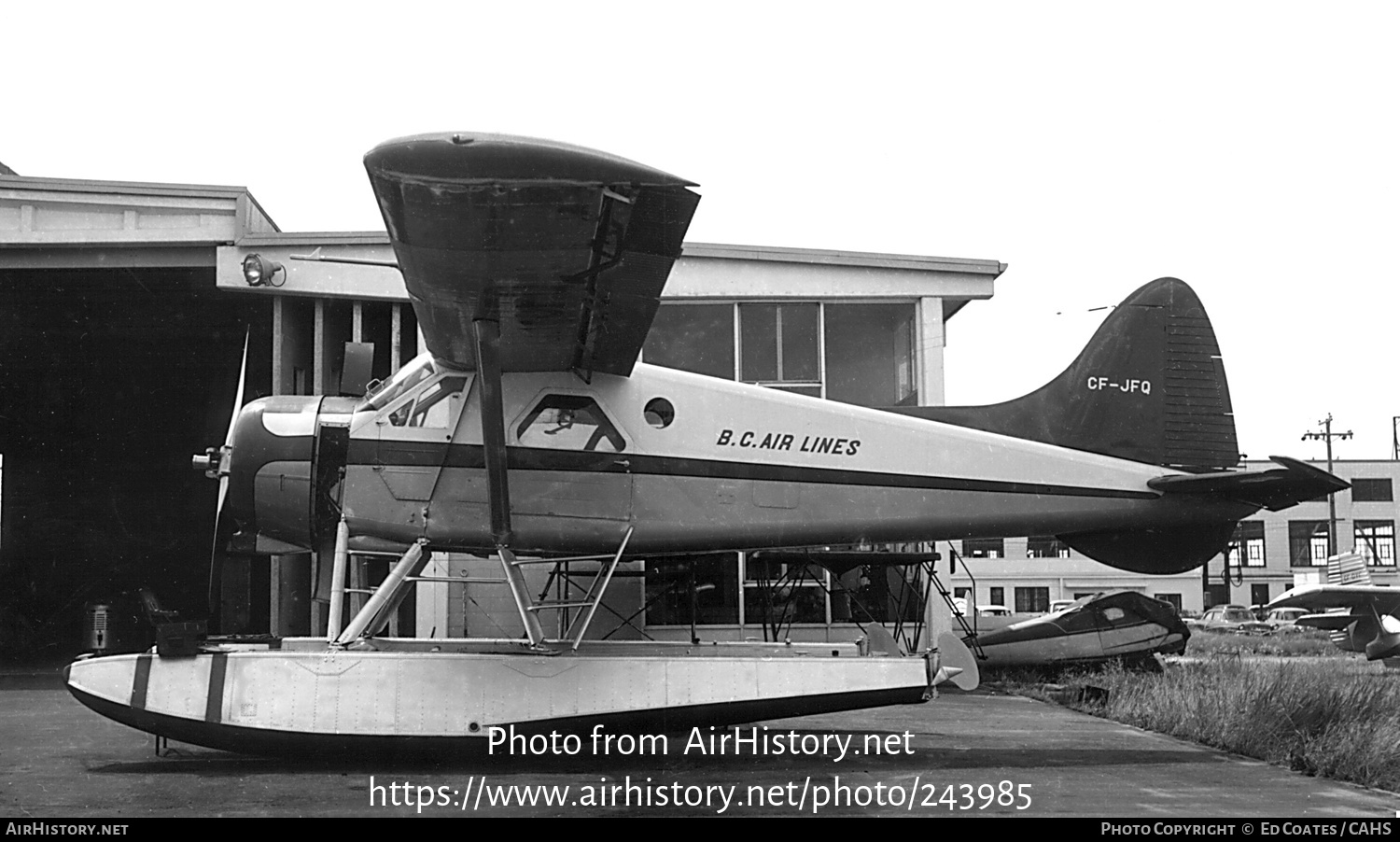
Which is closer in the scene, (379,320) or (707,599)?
(707,599)

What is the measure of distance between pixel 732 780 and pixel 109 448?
2307 centimetres

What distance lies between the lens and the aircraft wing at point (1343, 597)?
17.6 m

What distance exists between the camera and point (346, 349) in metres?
9.73

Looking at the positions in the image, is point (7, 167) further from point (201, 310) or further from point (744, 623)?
point (744, 623)

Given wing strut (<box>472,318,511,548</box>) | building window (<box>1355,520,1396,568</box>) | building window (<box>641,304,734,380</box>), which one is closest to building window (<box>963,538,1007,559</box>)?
building window (<box>1355,520,1396,568</box>)

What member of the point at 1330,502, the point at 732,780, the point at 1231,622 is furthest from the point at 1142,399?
the point at 1330,502

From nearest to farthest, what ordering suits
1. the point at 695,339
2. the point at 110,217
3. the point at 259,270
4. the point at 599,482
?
1. the point at 599,482
2. the point at 259,270
3. the point at 110,217
4. the point at 695,339

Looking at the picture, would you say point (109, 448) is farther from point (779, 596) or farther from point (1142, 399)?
point (1142, 399)

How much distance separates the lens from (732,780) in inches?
290

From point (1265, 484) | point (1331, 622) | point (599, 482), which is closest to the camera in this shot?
point (599, 482)

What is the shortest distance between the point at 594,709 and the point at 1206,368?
6132 mm

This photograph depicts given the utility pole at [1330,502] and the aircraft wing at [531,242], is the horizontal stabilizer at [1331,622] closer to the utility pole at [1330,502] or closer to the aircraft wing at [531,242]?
the aircraft wing at [531,242]

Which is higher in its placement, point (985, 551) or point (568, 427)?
point (568, 427)
